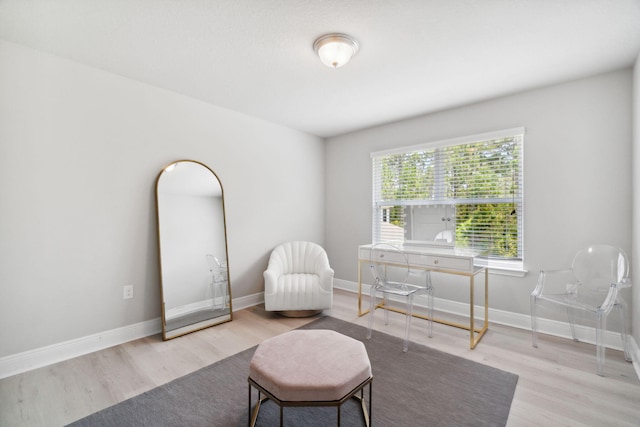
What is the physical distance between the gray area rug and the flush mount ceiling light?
236 cm

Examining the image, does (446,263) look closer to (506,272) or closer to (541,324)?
(506,272)

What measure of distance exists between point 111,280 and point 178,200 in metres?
0.93

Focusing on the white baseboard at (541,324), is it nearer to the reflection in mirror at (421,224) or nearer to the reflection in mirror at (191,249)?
the reflection in mirror at (421,224)

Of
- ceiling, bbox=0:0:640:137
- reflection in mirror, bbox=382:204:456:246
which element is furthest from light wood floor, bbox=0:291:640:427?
ceiling, bbox=0:0:640:137

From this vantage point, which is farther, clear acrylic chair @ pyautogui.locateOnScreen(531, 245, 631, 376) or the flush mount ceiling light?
clear acrylic chair @ pyautogui.locateOnScreen(531, 245, 631, 376)

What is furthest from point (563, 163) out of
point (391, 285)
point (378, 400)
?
point (378, 400)

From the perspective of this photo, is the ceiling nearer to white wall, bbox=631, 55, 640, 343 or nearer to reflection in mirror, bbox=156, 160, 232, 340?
white wall, bbox=631, 55, 640, 343

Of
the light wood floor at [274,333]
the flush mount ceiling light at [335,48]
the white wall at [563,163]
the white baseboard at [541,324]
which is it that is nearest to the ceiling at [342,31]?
the flush mount ceiling light at [335,48]

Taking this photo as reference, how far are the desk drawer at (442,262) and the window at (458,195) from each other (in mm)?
370

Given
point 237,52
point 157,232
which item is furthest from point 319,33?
point 157,232

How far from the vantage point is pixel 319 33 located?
78.8 inches

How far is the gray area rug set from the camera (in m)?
1.67

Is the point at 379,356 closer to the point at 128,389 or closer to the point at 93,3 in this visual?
the point at 128,389

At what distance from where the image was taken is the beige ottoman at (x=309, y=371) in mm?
1354
